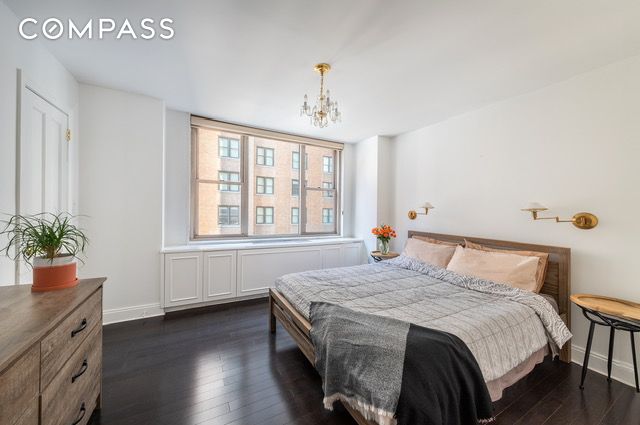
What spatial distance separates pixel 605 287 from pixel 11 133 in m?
4.72

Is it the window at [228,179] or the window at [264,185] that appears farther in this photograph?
the window at [264,185]

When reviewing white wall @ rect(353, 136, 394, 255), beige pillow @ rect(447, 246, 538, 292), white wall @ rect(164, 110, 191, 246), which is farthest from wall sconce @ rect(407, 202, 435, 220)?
white wall @ rect(164, 110, 191, 246)

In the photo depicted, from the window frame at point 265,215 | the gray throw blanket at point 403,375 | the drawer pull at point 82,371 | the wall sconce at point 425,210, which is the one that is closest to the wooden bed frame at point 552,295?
the gray throw blanket at point 403,375

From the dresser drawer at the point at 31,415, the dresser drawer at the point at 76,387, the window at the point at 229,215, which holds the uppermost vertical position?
the window at the point at 229,215

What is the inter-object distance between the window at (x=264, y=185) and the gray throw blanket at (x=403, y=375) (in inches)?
121

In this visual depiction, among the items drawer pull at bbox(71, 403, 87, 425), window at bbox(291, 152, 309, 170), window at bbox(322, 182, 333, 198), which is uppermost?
window at bbox(291, 152, 309, 170)

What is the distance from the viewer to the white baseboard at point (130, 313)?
9.29ft

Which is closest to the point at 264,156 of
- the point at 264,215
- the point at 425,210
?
the point at 264,215

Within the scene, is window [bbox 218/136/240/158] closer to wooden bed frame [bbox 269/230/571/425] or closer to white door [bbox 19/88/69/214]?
white door [bbox 19/88/69/214]

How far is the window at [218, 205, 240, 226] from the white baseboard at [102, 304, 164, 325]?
55.5 inches

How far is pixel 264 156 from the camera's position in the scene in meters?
4.26

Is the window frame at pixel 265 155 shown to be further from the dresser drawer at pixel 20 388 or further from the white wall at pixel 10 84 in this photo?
the dresser drawer at pixel 20 388

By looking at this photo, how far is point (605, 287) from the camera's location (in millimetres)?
2141

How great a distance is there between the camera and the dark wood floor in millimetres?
1622
